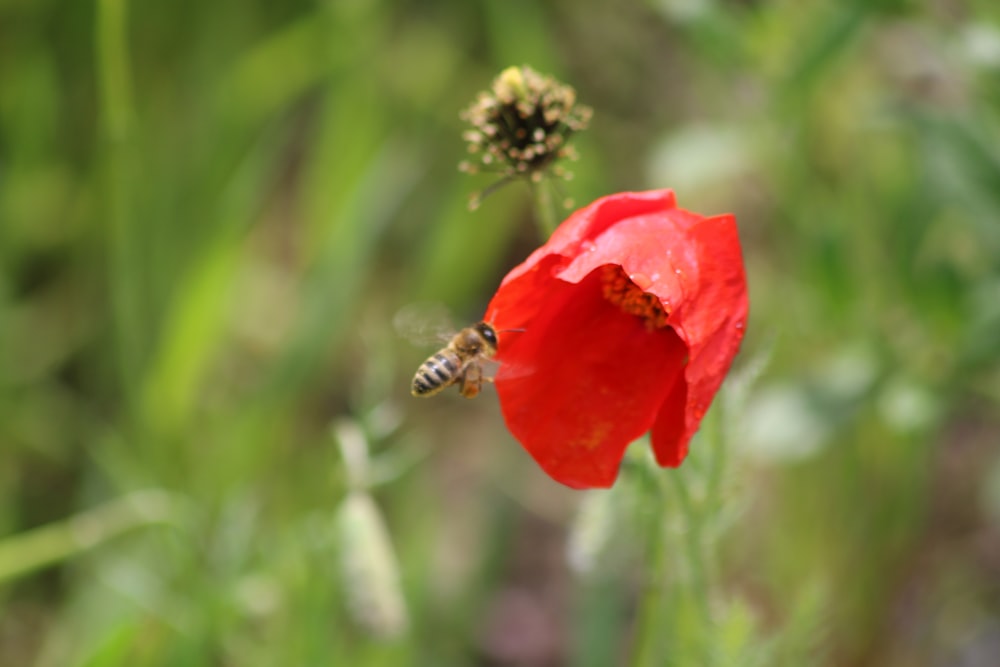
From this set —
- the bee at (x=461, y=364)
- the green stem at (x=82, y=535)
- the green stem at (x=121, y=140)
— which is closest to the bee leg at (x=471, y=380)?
the bee at (x=461, y=364)

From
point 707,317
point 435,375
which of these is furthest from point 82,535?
point 707,317

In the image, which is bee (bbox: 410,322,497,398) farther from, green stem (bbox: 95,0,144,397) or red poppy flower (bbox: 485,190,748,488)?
green stem (bbox: 95,0,144,397)

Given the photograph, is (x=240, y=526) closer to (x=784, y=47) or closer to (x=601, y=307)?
(x=601, y=307)

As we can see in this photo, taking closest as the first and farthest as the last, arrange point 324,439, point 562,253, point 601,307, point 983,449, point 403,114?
point 562,253
point 601,307
point 983,449
point 324,439
point 403,114

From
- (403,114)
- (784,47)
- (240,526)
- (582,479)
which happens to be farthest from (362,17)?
(582,479)

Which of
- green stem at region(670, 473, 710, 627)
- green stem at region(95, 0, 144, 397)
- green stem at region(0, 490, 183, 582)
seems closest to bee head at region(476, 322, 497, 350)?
green stem at region(670, 473, 710, 627)

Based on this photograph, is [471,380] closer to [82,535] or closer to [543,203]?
[543,203]
